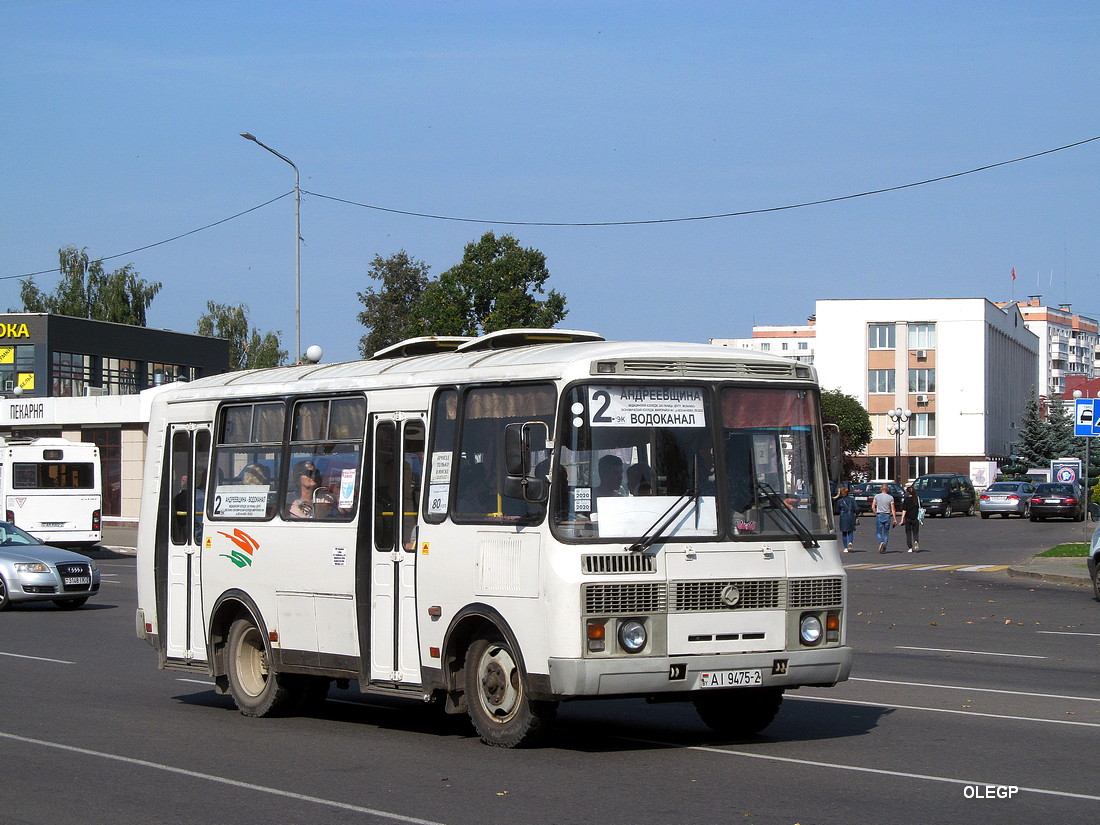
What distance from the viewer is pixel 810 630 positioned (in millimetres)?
9594

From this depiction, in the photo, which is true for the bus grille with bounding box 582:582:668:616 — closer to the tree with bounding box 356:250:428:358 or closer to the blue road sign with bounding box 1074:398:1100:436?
the blue road sign with bounding box 1074:398:1100:436

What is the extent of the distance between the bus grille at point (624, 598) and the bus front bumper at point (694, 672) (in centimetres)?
31

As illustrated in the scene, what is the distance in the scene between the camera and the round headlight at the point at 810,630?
376 inches

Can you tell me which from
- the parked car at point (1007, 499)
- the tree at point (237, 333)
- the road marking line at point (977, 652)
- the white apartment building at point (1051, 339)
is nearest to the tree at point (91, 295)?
the tree at point (237, 333)

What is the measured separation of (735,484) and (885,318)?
311 feet

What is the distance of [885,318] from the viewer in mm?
101375

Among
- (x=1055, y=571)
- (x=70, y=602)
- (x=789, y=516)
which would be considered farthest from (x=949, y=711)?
(x=1055, y=571)

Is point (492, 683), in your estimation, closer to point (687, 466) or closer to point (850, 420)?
point (687, 466)

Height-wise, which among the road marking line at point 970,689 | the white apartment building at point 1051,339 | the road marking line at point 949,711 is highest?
the white apartment building at point 1051,339

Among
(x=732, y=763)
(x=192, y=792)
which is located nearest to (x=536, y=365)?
(x=732, y=763)

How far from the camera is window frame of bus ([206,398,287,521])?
1189 centimetres

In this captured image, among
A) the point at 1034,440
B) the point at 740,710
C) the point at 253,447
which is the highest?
the point at 1034,440

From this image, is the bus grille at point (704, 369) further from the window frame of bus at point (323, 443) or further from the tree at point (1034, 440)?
the tree at point (1034, 440)

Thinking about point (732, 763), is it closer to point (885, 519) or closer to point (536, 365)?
point (536, 365)
